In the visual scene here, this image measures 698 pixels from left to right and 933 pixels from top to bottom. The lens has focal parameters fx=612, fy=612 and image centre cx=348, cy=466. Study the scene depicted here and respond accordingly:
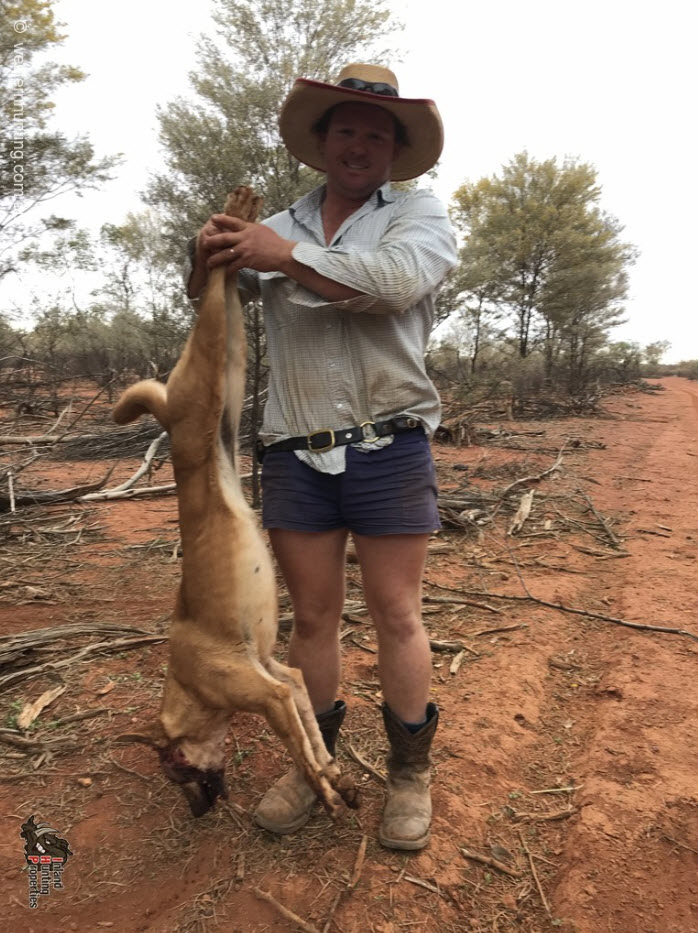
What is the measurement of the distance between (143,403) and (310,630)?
1.02 m

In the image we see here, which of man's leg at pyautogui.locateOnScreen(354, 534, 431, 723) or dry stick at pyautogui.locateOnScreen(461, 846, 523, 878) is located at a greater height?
man's leg at pyautogui.locateOnScreen(354, 534, 431, 723)

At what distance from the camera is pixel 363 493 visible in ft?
6.68

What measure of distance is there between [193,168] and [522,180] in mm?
17537

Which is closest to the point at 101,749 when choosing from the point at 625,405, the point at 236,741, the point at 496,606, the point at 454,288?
the point at 236,741

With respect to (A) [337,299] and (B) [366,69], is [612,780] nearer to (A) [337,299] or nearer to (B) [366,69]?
(A) [337,299]

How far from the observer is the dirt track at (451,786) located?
6.55 ft

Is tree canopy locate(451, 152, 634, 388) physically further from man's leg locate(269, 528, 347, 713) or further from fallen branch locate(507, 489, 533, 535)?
man's leg locate(269, 528, 347, 713)

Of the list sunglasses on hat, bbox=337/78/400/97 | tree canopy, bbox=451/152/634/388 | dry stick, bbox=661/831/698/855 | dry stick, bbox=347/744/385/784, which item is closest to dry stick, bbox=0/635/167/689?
dry stick, bbox=347/744/385/784

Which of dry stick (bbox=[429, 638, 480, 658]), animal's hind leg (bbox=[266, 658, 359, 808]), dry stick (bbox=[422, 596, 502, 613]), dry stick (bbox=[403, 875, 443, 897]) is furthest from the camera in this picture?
dry stick (bbox=[422, 596, 502, 613])

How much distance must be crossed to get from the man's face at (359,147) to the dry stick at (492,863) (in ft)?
7.78

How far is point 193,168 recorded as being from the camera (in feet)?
29.3

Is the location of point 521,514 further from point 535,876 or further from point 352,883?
point 352,883

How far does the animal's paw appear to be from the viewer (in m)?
1.85

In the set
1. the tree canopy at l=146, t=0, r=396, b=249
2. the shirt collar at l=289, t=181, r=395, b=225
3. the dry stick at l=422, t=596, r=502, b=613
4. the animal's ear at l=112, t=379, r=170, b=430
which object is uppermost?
the tree canopy at l=146, t=0, r=396, b=249
